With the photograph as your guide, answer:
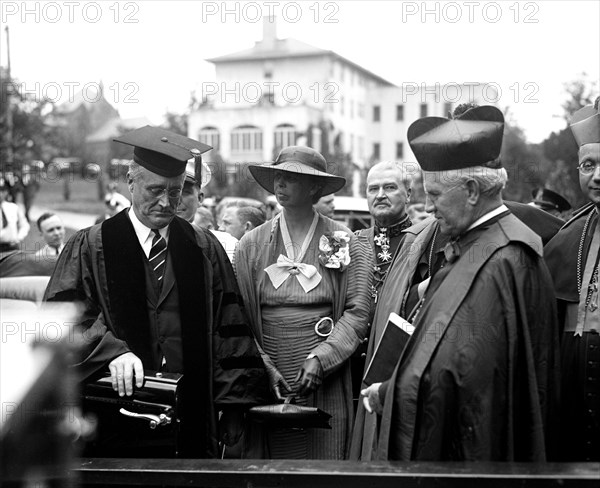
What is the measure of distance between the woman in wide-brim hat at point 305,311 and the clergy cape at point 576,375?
111 centimetres

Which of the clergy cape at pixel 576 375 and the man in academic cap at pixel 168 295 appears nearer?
the clergy cape at pixel 576 375

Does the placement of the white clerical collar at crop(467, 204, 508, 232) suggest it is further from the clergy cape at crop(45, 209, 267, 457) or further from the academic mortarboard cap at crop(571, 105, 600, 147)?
the clergy cape at crop(45, 209, 267, 457)

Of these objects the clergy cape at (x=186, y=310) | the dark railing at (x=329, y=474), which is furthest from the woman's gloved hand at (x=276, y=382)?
the dark railing at (x=329, y=474)

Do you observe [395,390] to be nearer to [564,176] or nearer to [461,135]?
[461,135]

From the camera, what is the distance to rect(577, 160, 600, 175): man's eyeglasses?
351 centimetres

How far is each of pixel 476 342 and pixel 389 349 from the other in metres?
0.50

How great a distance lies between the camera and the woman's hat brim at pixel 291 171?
169 inches

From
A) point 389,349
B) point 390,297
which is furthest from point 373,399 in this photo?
point 390,297

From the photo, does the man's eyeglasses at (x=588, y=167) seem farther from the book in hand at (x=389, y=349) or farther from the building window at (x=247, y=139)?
the building window at (x=247, y=139)

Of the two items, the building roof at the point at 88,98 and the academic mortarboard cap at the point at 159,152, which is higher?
the building roof at the point at 88,98

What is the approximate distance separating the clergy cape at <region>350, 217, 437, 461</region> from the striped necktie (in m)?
1.07

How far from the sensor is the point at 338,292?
14.0 feet

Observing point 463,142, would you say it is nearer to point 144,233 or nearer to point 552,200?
point 144,233

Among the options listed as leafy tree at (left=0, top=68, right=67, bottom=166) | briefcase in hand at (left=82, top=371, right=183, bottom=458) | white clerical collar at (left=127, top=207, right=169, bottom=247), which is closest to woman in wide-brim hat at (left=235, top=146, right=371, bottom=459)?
white clerical collar at (left=127, top=207, right=169, bottom=247)
